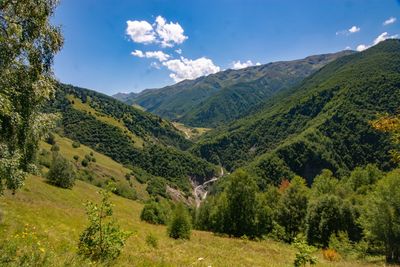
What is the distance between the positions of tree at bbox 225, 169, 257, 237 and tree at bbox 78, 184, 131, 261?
43.6 meters

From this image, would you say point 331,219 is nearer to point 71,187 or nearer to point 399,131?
point 399,131

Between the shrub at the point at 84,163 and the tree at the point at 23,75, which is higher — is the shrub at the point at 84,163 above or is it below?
below

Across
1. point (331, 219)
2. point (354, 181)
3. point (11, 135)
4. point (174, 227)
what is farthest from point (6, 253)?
point (354, 181)

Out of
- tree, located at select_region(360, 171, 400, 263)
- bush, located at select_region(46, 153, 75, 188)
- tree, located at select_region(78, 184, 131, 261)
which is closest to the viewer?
tree, located at select_region(78, 184, 131, 261)

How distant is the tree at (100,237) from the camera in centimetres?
1177

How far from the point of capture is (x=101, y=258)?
37.6 feet

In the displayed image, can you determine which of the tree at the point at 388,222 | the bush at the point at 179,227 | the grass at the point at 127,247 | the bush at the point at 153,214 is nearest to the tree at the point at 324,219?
the tree at the point at 388,222

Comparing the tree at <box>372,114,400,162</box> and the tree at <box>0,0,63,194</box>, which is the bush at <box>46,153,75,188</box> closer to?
the tree at <box>0,0,63,194</box>

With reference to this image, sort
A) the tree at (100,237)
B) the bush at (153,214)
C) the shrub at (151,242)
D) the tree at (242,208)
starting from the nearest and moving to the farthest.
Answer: the tree at (100,237) → the shrub at (151,242) → the tree at (242,208) → the bush at (153,214)

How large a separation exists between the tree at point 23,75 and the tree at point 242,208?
42.5 m

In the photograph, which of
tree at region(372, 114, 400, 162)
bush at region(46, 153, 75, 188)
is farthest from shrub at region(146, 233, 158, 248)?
bush at region(46, 153, 75, 188)

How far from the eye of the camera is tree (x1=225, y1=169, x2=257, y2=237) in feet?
180

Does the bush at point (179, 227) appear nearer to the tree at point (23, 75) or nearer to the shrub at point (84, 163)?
the tree at point (23, 75)

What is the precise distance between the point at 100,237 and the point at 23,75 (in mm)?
8598
